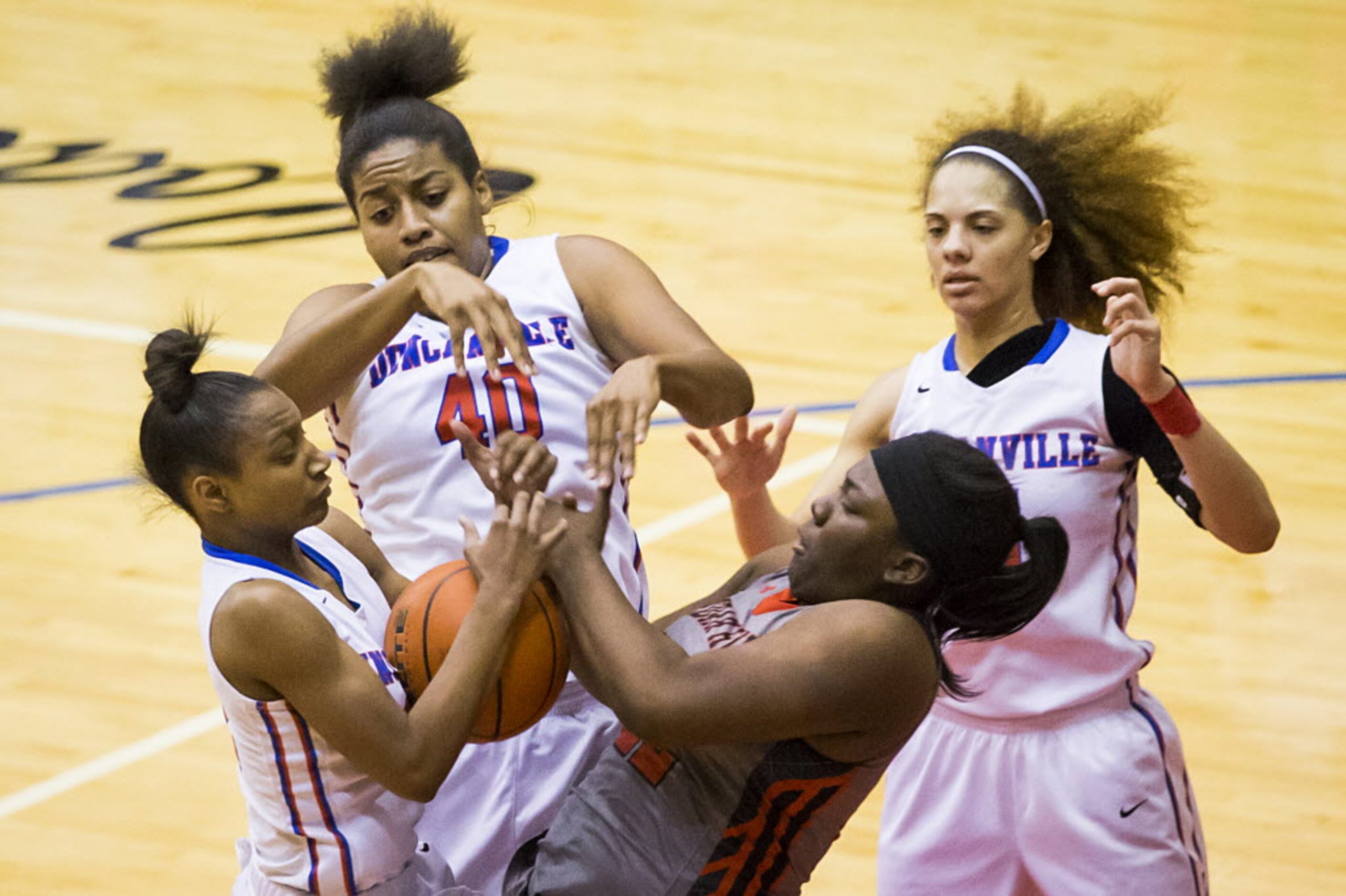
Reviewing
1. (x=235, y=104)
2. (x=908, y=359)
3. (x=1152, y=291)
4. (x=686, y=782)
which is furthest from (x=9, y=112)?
(x=686, y=782)

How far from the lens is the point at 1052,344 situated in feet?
13.7

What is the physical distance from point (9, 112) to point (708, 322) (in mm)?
4051

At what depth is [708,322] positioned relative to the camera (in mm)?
7836

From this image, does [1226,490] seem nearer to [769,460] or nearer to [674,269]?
[769,460]

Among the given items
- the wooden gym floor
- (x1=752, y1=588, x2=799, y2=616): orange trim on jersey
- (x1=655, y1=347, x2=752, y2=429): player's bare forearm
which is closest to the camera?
(x1=752, y1=588, x2=799, y2=616): orange trim on jersey

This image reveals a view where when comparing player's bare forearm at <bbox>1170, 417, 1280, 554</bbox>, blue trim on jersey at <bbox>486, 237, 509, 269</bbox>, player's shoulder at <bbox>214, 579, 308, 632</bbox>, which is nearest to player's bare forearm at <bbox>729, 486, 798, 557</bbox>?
blue trim on jersey at <bbox>486, 237, 509, 269</bbox>

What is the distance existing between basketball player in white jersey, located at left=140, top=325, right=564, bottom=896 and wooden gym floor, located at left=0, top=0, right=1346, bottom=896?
199cm

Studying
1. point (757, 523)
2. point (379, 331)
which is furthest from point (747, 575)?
point (379, 331)

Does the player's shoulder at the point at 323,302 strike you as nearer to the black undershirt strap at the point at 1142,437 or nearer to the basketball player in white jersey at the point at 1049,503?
the basketball player in white jersey at the point at 1049,503

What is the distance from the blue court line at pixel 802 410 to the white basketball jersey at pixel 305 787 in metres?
3.60

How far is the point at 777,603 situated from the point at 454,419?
793 mm

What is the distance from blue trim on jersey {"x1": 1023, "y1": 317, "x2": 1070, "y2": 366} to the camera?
Answer: 4156 millimetres

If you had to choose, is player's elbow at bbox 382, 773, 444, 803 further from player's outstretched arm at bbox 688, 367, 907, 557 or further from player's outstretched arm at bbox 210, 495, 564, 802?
player's outstretched arm at bbox 688, 367, 907, 557

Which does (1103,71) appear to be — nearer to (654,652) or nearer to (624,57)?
(624,57)
